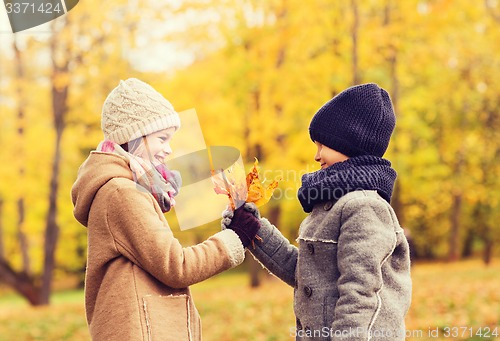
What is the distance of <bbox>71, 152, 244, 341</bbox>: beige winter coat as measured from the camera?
2.17m

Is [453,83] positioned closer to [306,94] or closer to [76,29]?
[306,94]

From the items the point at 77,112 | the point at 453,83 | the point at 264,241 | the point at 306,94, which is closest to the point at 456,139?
the point at 453,83

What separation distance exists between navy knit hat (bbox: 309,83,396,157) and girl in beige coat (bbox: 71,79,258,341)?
546mm

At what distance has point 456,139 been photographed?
18.5 m

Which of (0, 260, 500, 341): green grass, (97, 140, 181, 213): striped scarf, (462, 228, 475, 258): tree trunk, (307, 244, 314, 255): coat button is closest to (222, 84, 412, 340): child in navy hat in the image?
(307, 244, 314, 255): coat button

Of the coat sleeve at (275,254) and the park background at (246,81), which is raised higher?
the coat sleeve at (275,254)

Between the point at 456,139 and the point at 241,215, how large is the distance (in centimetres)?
1723

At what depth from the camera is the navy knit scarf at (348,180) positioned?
2266 millimetres

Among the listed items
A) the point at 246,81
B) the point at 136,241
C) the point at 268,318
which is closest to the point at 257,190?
the point at 136,241

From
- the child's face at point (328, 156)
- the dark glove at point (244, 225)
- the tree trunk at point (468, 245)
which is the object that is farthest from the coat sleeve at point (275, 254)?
the tree trunk at point (468, 245)

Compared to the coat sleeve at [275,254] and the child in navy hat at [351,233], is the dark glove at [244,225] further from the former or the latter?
the coat sleeve at [275,254]

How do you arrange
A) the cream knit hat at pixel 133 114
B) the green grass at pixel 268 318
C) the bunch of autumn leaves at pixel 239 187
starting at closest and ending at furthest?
the cream knit hat at pixel 133 114 < the bunch of autumn leaves at pixel 239 187 < the green grass at pixel 268 318

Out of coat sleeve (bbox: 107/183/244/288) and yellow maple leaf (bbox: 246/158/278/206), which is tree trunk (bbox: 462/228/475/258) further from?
coat sleeve (bbox: 107/183/244/288)

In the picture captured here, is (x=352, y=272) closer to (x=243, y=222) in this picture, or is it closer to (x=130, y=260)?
(x=243, y=222)
